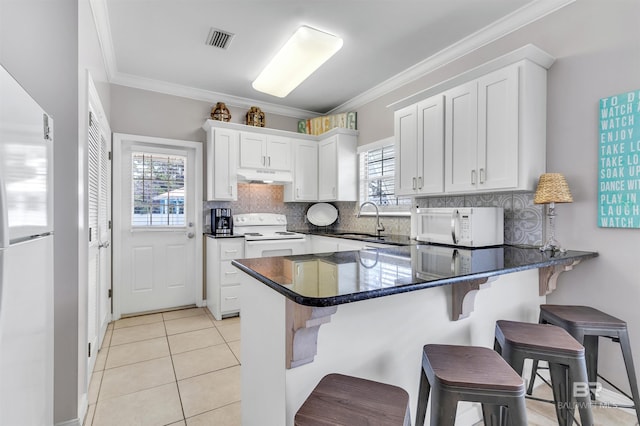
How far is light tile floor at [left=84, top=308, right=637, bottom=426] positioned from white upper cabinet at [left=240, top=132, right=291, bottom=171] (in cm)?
200

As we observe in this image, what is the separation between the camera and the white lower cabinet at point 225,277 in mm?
3500

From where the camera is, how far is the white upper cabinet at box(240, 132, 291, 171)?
3.92 meters

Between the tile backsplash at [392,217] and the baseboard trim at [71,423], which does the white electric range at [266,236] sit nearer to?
the tile backsplash at [392,217]

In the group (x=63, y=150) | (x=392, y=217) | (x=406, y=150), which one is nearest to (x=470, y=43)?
(x=406, y=150)

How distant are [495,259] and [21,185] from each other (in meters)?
2.10

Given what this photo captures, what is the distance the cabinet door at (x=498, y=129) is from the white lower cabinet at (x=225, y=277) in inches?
104

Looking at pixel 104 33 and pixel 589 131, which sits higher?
pixel 104 33

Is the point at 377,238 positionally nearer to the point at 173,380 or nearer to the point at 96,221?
the point at 173,380

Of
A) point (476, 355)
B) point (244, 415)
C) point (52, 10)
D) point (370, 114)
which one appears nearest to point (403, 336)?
point (476, 355)

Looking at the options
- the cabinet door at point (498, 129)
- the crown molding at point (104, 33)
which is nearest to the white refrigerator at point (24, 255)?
the crown molding at point (104, 33)

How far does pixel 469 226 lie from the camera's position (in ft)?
7.60

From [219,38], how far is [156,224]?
2267 millimetres

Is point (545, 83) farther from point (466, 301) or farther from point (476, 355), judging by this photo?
point (476, 355)

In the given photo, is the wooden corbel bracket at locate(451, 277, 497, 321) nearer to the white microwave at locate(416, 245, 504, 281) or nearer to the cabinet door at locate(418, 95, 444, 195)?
the white microwave at locate(416, 245, 504, 281)
